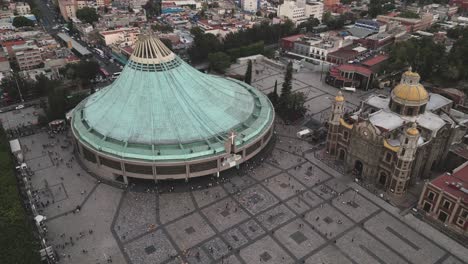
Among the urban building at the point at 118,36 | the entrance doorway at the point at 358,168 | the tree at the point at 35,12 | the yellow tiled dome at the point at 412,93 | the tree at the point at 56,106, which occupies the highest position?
the yellow tiled dome at the point at 412,93

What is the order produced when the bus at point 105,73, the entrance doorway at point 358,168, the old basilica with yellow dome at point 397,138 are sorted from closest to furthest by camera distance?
the old basilica with yellow dome at point 397,138 → the entrance doorway at point 358,168 → the bus at point 105,73

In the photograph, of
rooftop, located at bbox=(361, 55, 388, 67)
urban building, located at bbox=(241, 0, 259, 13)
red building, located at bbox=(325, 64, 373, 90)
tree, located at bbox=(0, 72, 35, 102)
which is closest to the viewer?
tree, located at bbox=(0, 72, 35, 102)

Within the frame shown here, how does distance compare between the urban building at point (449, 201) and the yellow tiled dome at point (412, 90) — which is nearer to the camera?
the urban building at point (449, 201)

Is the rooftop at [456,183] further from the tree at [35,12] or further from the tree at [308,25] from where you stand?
the tree at [35,12]

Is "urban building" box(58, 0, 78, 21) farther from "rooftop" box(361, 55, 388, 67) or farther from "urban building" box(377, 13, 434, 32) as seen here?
"urban building" box(377, 13, 434, 32)

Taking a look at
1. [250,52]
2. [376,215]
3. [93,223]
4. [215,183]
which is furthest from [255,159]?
[250,52]

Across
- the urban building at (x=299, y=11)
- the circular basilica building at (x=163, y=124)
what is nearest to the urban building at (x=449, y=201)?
the circular basilica building at (x=163, y=124)

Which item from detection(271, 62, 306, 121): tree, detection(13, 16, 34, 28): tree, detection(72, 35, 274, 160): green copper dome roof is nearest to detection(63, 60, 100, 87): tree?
detection(72, 35, 274, 160): green copper dome roof

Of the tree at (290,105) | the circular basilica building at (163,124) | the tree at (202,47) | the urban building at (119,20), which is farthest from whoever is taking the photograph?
the urban building at (119,20)
